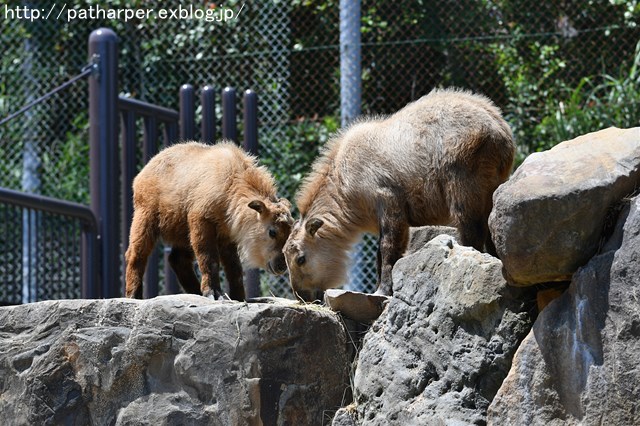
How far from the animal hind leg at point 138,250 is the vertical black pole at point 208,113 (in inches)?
68.9

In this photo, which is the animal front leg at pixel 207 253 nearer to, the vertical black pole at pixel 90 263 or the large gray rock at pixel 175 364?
the large gray rock at pixel 175 364

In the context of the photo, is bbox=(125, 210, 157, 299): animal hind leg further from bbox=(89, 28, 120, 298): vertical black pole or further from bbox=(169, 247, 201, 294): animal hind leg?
bbox=(89, 28, 120, 298): vertical black pole

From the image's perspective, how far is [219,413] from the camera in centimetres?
527

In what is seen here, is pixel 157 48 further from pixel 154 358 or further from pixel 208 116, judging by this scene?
pixel 154 358

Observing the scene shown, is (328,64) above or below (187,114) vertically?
above

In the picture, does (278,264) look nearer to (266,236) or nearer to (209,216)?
(266,236)

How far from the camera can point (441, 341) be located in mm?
5035

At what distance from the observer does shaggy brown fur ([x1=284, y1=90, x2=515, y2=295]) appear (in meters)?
5.89

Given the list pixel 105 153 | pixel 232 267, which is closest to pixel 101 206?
pixel 105 153

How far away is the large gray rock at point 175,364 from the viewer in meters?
5.29

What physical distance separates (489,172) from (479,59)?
4.45 metres

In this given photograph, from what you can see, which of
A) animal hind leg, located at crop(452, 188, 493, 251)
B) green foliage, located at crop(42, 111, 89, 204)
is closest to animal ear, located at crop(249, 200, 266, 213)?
animal hind leg, located at crop(452, 188, 493, 251)

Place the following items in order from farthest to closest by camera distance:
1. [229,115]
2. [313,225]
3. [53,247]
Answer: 1. [229,115]
2. [53,247]
3. [313,225]

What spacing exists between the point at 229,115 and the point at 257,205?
7.87 ft
